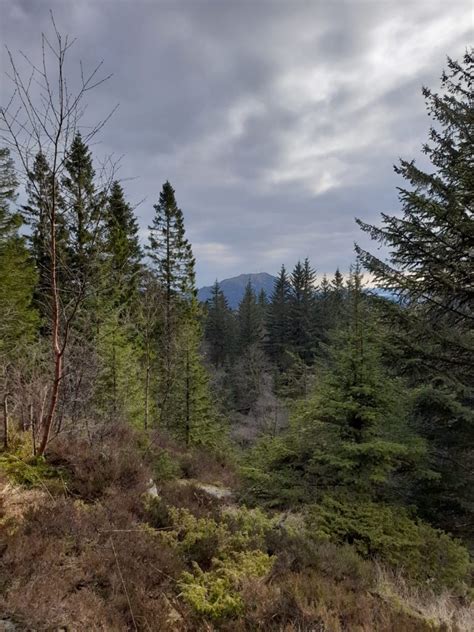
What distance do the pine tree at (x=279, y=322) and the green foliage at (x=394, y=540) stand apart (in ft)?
105

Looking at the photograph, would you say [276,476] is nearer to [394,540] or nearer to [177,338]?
[394,540]

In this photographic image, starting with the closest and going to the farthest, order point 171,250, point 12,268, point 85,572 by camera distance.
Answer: point 85,572
point 12,268
point 171,250

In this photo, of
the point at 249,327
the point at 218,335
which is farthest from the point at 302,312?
the point at 218,335

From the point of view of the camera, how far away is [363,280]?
8.46m

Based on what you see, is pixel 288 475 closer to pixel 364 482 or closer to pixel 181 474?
pixel 364 482

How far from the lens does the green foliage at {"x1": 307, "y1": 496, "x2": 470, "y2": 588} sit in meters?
5.54

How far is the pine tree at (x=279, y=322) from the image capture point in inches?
1613

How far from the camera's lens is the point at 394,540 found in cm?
576

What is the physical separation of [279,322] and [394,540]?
122 ft

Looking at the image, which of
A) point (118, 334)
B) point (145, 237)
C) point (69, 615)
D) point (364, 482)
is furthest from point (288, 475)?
point (145, 237)

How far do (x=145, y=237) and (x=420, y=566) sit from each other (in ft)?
60.9

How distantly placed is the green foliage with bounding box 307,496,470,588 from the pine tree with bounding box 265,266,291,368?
105ft

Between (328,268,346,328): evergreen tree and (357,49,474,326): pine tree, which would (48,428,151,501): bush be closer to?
(357,49,474,326): pine tree

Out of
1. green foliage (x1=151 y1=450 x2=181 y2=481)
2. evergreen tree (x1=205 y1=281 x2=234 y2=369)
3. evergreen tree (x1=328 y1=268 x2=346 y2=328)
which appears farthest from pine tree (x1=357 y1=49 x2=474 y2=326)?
evergreen tree (x1=205 y1=281 x2=234 y2=369)
